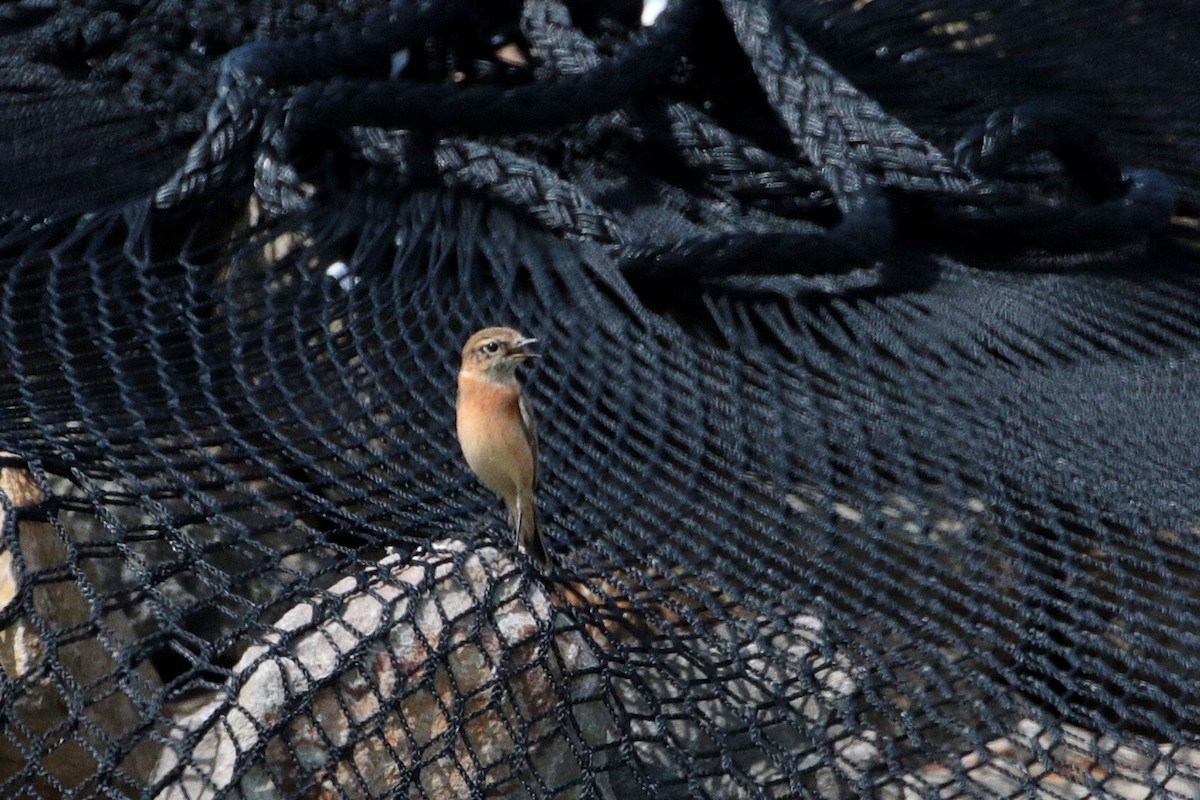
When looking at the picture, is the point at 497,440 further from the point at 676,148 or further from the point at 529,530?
the point at 676,148

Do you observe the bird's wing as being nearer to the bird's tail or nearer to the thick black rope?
the bird's tail

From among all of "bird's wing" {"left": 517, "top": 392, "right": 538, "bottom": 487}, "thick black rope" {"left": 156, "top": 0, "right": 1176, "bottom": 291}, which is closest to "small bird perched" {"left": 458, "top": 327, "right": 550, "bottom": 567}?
"bird's wing" {"left": 517, "top": 392, "right": 538, "bottom": 487}

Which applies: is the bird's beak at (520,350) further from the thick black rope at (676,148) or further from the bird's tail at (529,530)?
the thick black rope at (676,148)

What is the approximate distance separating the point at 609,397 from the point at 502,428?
1.04 feet

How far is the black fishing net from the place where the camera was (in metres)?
1.38

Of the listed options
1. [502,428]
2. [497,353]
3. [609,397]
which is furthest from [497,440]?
[609,397]

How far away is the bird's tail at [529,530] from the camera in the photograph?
1471 mm

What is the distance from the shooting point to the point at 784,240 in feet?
6.31

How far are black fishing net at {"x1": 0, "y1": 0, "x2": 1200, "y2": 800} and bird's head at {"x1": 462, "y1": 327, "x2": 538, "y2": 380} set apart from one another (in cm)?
16

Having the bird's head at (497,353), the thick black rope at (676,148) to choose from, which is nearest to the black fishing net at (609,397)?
the thick black rope at (676,148)

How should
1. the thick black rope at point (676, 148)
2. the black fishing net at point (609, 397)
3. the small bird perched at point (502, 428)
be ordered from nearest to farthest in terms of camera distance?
the black fishing net at point (609, 397) < the small bird perched at point (502, 428) < the thick black rope at point (676, 148)

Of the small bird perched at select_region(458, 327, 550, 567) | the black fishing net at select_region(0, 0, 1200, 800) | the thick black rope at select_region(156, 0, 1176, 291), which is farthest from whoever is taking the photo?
the thick black rope at select_region(156, 0, 1176, 291)

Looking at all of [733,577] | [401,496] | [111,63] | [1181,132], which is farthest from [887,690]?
[111,63]

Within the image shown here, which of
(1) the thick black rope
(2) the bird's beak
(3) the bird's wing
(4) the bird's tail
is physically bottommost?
(4) the bird's tail
